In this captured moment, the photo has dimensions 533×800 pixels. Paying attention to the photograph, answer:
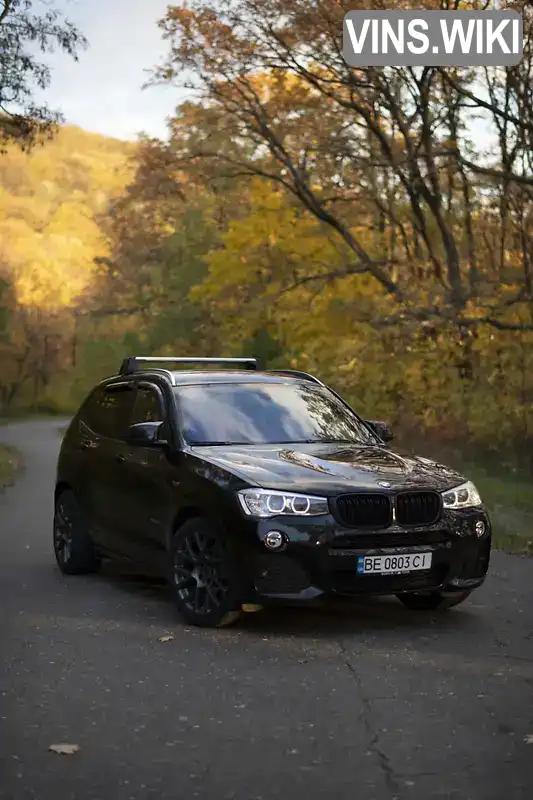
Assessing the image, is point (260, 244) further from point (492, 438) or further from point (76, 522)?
point (76, 522)

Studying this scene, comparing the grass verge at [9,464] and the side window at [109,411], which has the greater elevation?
the side window at [109,411]

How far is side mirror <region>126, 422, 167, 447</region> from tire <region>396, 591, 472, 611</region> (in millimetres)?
2031

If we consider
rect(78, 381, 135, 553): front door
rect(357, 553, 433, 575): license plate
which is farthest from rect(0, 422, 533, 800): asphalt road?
rect(78, 381, 135, 553): front door

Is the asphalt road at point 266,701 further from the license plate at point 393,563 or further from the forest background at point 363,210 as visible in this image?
the forest background at point 363,210

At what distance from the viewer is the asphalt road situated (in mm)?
5055

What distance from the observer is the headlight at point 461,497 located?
340 inches

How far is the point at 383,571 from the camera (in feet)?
27.1

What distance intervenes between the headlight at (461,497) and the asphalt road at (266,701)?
79cm

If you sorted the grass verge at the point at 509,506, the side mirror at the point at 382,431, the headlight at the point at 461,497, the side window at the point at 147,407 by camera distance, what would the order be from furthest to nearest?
the grass verge at the point at 509,506
the side mirror at the point at 382,431
the side window at the point at 147,407
the headlight at the point at 461,497

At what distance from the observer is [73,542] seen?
36.3 ft

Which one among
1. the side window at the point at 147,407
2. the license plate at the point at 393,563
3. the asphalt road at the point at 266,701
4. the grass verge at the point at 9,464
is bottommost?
the grass verge at the point at 9,464

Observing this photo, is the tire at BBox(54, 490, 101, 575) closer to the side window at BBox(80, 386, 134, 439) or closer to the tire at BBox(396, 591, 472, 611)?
the side window at BBox(80, 386, 134, 439)

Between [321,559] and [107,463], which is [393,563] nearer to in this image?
[321,559]

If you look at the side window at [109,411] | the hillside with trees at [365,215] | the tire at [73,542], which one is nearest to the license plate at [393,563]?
the side window at [109,411]
